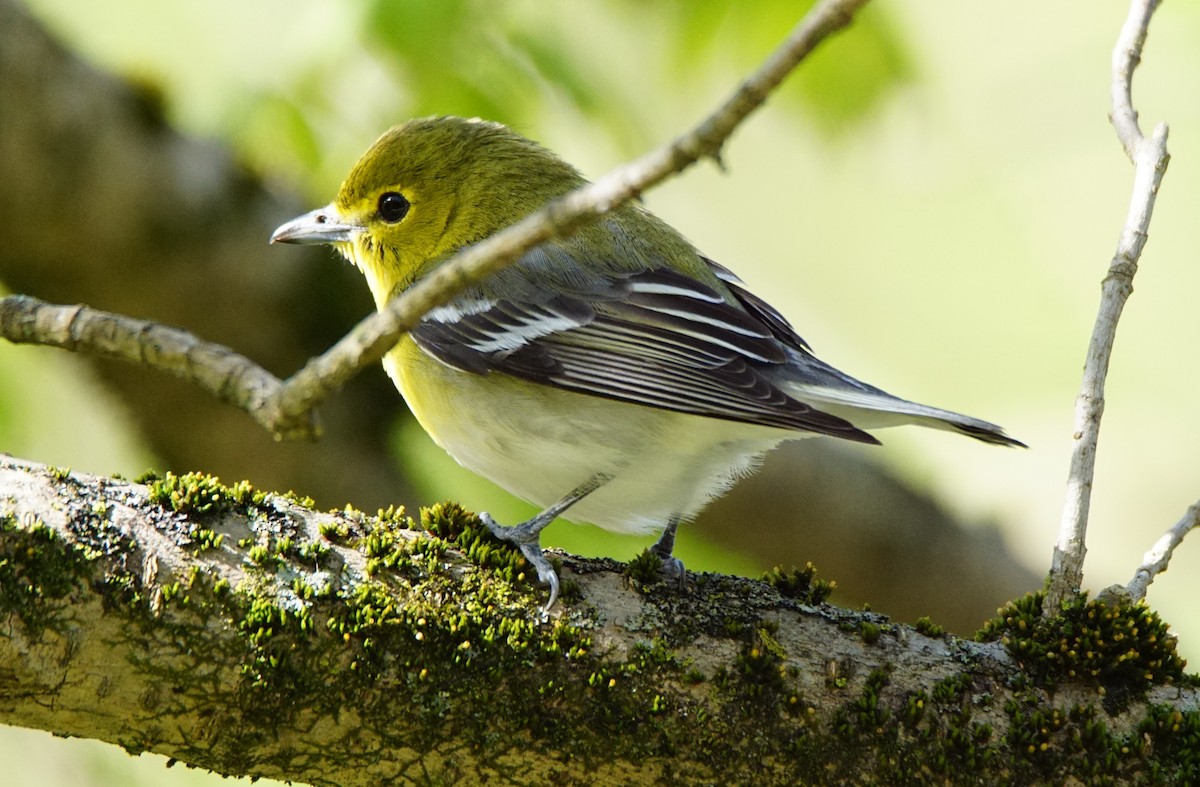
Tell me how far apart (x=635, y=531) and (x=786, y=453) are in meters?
1.98

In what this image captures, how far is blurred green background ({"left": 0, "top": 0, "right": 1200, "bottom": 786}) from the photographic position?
4988mm

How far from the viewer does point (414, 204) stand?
477 centimetres

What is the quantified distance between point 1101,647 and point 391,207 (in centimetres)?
328

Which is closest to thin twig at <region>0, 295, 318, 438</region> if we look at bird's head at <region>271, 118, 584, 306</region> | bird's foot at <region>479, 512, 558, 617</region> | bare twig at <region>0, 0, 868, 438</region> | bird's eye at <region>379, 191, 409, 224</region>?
bare twig at <region>0, 0, 868, 438</region>

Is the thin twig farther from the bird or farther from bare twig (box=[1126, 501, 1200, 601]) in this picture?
bare twig (box=[1126, 501, 1200, 601])

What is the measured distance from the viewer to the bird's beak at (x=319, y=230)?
15.4 feet

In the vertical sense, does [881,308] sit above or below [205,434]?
above

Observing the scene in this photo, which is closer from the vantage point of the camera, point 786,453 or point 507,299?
point 507,299

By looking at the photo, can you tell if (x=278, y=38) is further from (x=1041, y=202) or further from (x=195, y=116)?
(x=1041, y=202)

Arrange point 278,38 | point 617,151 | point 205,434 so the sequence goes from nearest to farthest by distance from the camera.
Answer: point 617,151
point 278,38
point 205,434

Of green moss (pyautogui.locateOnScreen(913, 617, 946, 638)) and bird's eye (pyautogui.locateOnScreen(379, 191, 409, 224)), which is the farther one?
bird's eye (pyautogui.locateOnScreen(379, 191, 409, 224))

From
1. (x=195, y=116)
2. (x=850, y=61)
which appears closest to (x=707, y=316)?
(x=850, y=61)

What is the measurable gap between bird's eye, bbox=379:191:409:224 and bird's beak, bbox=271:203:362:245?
0.41 ft

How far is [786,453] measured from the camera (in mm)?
5988
